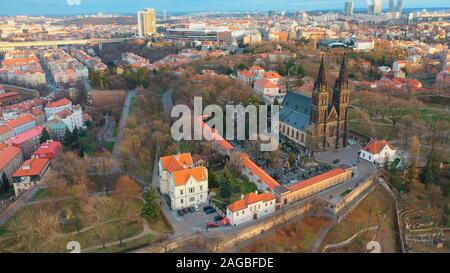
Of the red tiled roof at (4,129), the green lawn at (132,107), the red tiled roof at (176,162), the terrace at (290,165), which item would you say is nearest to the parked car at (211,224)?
the red tiled roof at (176,162)

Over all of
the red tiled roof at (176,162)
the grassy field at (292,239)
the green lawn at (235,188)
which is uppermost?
the red tiled roof at (176,162)

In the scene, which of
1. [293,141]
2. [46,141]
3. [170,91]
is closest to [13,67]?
[170,91]

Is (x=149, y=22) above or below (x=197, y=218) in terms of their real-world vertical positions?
above

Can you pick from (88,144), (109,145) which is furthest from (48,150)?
(109,145)

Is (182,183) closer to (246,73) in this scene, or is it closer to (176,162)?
(176,162)

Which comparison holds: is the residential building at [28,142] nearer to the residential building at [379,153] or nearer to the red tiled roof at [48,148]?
the red tiled roof at [48,148]

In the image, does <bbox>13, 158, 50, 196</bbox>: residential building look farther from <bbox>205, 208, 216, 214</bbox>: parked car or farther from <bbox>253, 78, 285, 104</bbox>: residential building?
<bbox>253, 78, 285, 104</bbox>: residential building

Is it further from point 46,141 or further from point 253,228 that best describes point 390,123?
point 46,141
